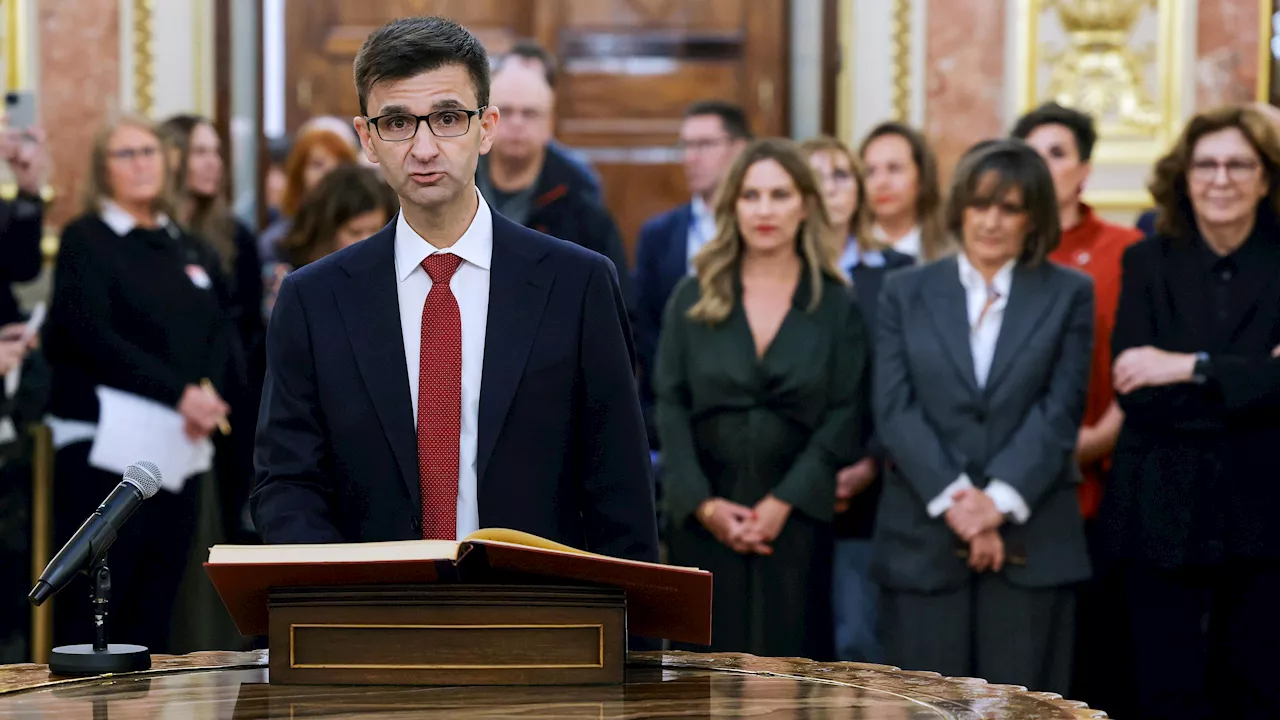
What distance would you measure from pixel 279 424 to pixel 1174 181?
321cm

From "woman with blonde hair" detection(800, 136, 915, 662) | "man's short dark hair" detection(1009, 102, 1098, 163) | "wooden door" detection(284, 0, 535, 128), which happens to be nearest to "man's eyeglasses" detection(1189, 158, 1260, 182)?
"man's short dark hair" detection(1009, 102, 1098, 163)

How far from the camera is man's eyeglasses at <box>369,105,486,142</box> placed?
2.46 meters

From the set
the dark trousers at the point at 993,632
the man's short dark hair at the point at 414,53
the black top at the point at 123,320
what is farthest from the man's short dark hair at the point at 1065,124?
the man's short dark hair at the point at 414,53

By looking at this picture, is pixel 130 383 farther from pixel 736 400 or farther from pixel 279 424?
pixel 279 424

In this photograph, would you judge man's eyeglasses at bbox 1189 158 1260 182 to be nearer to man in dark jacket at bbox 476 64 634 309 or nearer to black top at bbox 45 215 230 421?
man in dark jacket at bbox 476 64 634 309

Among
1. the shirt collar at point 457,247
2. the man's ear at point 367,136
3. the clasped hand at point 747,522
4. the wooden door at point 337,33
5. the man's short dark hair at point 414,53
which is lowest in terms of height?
the clasped hand at point 747,522

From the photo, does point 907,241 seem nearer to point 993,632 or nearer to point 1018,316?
point 1018,316

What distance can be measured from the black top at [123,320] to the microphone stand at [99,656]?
3081 millimetres

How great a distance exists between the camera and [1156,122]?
22.4 ft

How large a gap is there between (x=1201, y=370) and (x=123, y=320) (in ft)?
10.3

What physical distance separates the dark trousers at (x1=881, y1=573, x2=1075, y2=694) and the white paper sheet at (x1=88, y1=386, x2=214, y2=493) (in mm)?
2216

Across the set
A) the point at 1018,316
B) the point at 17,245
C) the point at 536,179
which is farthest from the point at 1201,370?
the point at 17,245

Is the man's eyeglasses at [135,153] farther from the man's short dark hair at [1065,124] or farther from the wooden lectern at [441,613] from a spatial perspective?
the wooden lectern at [441,613]

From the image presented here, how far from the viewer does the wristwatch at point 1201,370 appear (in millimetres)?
4652
